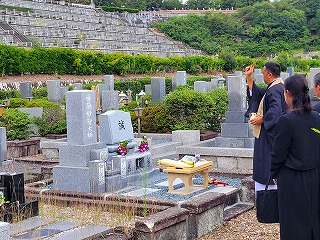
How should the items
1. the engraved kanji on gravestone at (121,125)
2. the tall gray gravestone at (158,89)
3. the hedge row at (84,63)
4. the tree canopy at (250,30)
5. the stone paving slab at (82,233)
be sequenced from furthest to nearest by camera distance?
1. the tree canopy at (250,30)
2. the hedge row at (84,63)
3. the tall gray gravestone at (158,89)
4. the engraved kanji on gravestone at (121,125)
5. the stone paving slab at (82,233)

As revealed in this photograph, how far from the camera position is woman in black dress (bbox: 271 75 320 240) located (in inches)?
191

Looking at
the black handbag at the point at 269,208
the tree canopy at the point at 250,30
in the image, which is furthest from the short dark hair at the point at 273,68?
the tree canopy at the point at 250,30

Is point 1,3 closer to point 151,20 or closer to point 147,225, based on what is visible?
point 151,20

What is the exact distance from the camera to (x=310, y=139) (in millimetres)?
4926

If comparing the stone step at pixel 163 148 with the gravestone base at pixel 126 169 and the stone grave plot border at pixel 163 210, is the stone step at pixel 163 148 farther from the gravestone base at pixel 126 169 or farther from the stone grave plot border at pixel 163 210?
the stone grave plot border at pixel 163 210

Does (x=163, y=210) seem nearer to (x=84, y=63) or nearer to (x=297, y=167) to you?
(x=297, y=167)

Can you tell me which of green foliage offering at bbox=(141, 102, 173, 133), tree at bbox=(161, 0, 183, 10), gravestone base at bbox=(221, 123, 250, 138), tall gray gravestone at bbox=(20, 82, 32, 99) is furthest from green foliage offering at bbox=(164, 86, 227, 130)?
tree at bbox=(161, 0, 183, 10)

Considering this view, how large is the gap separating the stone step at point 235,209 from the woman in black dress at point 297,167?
10.7 feet

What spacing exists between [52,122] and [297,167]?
450 inches

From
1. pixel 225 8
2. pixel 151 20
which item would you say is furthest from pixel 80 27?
pixel 225 8

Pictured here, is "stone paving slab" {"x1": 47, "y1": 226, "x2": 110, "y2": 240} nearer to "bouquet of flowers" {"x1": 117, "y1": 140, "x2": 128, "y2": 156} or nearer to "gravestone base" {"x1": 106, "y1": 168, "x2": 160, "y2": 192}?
"gravestone base" {"x1": 106, "y1": 168, "x2": 160, "y2": 192}

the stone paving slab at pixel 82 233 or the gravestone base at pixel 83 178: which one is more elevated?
the gravestone base at pixel 83 178

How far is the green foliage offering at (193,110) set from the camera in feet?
49.1

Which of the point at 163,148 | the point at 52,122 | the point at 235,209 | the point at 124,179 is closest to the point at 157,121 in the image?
the point at 52,122
